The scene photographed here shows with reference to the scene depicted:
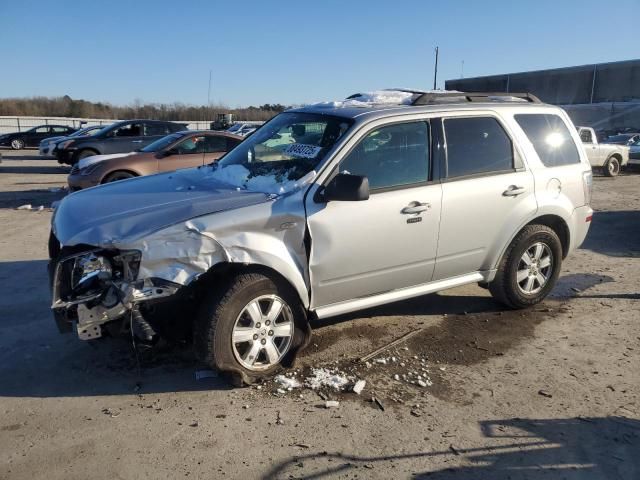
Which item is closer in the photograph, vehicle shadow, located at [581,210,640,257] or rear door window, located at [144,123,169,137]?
vehicle shadow, located at [581,210,640,257]

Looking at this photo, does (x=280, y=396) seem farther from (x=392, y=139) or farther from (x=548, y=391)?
(x=392, y=139)

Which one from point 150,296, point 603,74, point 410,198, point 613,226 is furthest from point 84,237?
point 603,74

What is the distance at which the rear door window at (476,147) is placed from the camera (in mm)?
4605

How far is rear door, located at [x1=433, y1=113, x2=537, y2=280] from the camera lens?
4555mm

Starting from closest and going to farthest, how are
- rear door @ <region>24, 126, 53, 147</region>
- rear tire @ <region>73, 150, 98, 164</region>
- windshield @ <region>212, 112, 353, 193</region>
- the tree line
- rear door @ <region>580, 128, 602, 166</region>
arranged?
1. windshield @ <region>212, 112, 353, 193</region>
2. rear tire @ <region>73, 150, 98, 164</region>
3. rear door @ <region>580, 128, 602, 166</region>
4. rear door @ <region>24, 126, 53, 147</region>
5. the tree line

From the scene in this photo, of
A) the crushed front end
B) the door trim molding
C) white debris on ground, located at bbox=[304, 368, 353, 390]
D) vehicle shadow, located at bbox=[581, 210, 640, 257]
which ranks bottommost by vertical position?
white debris on ground, located at bbox=[304, 368, 353, 390]

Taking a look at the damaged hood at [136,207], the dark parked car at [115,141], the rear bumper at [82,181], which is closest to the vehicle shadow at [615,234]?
the damaged hood at [136,207]

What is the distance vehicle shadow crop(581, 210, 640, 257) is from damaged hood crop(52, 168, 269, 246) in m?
5.96

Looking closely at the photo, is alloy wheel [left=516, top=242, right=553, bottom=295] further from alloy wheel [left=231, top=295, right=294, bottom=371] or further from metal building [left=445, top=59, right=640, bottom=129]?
metal building [left=445, top=59, right=640, bottom=129]

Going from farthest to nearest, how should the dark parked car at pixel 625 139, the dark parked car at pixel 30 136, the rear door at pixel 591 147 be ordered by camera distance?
the dark parked car at pixel 30 136, the dark parked car at pixel 625 139, the rear door at pixel 591 147

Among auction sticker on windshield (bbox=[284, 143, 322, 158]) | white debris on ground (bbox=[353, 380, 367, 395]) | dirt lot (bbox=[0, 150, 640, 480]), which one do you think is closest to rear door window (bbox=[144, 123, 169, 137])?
dirt lot (bbox=[0, 150, 640, 480])

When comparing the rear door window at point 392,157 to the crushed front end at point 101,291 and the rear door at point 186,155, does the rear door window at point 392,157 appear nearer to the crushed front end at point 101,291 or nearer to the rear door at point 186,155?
the crushed front end at point 101,291

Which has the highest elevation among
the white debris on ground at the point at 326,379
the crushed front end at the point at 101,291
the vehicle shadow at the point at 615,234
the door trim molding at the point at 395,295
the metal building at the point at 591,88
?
the metal building at the point at 591,88

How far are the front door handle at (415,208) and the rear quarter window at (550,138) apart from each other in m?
1.50
